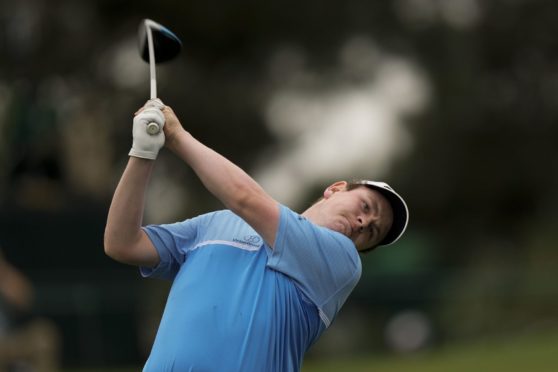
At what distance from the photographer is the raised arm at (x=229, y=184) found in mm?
4754

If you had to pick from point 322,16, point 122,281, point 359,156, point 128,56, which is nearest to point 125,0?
point 128,56

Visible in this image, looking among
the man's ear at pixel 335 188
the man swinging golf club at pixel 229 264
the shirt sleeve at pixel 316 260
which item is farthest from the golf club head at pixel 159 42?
the shirt sleeve at pixel 316 260

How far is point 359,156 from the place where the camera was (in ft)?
97.9

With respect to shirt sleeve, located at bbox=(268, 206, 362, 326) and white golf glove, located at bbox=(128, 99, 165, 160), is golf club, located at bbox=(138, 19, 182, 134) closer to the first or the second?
white golf glove, located at bbox=(128, 99, 165, 160)

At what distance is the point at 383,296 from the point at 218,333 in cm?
1568

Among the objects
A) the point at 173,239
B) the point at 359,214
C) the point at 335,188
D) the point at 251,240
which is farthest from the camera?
the point at 335,188

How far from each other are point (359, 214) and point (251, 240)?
60 centimetres

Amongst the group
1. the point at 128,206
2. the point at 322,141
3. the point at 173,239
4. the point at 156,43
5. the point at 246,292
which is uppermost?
the point at 322,141

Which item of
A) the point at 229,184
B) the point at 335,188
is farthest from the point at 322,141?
A: the point at 229,184

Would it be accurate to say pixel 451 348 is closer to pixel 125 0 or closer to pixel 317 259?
pixel 125 0

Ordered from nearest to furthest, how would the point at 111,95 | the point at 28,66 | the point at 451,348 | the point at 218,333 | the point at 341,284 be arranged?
the point at 218,333 → the point at 341,284 → the point at 451,348 → the point at 28,66 → the point at 111,95

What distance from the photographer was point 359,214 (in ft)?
17.8

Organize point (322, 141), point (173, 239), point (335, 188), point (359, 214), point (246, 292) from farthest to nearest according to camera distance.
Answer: point (322, 141) → point (335, 188) → point (359, 214) → point (173, 239) → point (246, 292)

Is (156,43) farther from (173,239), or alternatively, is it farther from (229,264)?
(229,264)
